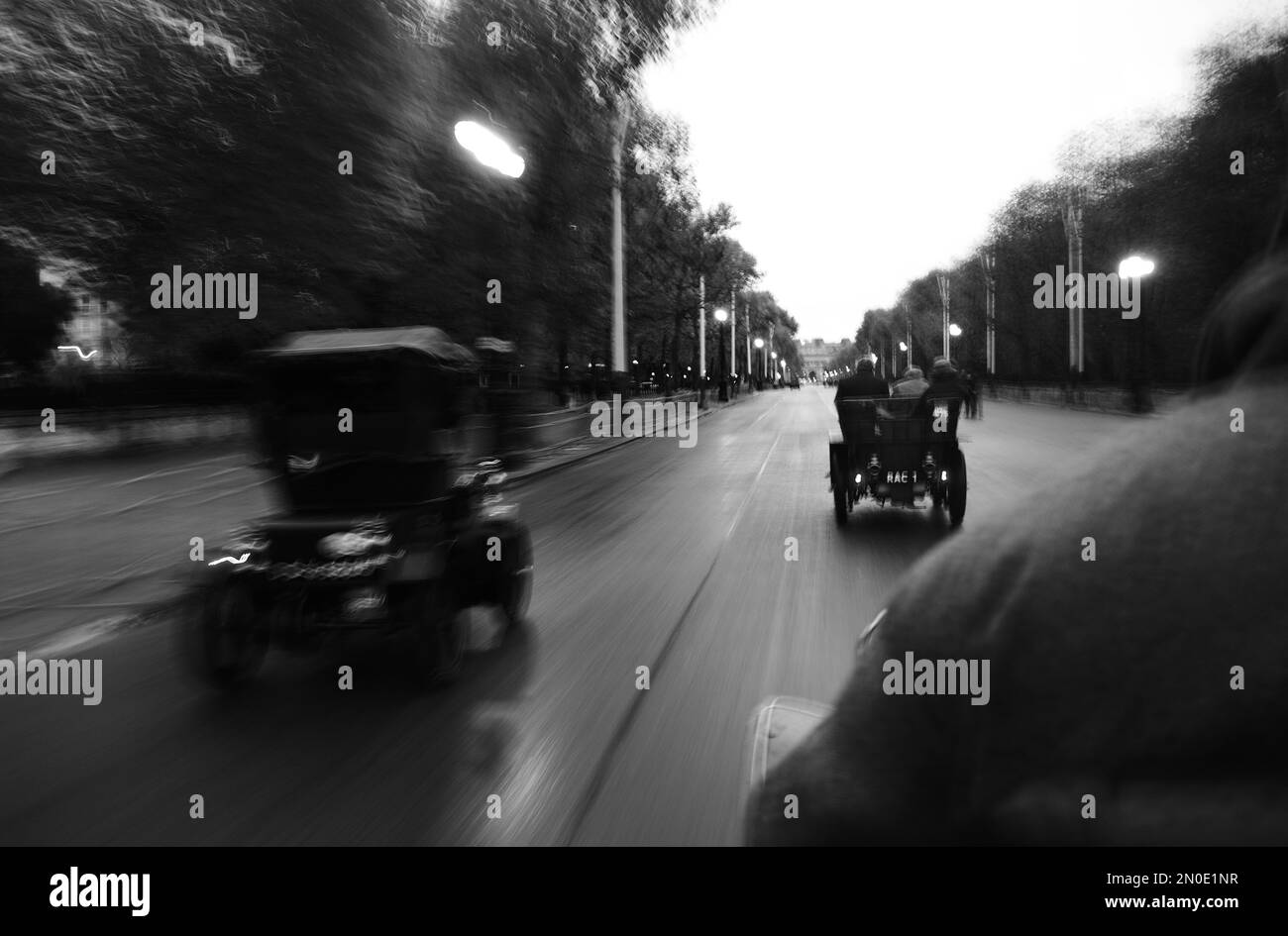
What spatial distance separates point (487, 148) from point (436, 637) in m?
12.8

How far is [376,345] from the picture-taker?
6164mm

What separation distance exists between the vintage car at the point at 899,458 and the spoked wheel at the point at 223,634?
7.46 m

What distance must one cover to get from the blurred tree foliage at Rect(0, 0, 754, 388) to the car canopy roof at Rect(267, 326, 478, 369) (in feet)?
19.1

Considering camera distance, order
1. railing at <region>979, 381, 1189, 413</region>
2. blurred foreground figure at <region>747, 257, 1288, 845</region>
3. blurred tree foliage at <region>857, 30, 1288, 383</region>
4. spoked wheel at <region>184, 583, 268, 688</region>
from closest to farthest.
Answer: blurred foreground figure at <region>747, 257, 1288, 845</region>
spoked wheel at <region>184, 583, 268, 688</region>
blurred tree foliage at <region>857, 30, 1288, 383</region>
railing at <region>979, 381, 1189, 413</region>

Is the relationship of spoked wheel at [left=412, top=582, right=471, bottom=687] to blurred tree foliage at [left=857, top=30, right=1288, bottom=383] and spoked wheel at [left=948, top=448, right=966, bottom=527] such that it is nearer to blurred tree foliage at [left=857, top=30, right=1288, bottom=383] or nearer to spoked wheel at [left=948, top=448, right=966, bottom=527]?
spoked wheel at [left=948, top=448, right=966, bottom=527]

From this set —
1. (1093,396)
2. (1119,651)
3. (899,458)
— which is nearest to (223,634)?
(1119,651)

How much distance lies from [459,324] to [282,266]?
4.40 m

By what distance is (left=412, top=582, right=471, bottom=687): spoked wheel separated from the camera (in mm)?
5387

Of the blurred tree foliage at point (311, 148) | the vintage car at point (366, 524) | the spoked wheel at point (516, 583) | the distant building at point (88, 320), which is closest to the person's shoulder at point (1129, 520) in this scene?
the vintage car at point (366, 524)

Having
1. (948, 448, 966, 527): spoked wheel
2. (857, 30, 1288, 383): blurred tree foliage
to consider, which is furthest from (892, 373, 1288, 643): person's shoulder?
(857, 30, 1288, 383): blurred tree foliage

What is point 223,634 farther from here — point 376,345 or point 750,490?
point 750,490

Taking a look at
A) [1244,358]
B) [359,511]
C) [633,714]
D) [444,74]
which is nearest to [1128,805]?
[1244,358]
